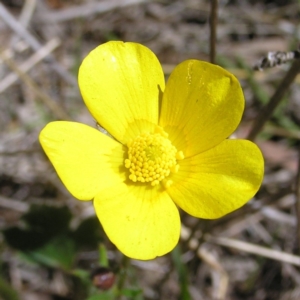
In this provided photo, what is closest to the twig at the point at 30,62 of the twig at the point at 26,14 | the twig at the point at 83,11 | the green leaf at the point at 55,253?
the twig at the point at 26,14

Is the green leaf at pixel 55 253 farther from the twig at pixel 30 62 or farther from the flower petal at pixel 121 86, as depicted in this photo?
the twig at pixel 30 62

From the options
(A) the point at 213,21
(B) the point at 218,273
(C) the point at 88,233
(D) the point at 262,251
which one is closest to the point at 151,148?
(A) the point at 213,21

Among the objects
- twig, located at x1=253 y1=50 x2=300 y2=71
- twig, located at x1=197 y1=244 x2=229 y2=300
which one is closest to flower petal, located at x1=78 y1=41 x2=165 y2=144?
twig, located at x1=253 y1=50 x2=300 y2=71

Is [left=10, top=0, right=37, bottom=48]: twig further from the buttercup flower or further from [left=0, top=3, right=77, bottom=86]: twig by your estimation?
the buttercup flower

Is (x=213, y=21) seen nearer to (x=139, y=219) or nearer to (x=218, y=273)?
(x=139, y=219)

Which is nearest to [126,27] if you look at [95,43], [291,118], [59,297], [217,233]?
[95,43]

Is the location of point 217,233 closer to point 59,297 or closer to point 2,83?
point 59,297

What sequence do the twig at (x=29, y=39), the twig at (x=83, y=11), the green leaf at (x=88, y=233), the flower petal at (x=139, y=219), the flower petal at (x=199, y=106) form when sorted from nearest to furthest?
1. the flower petal at (x=139, y=219)
2. the flower petal at (x=199, y=106)
3. the green leaf at (x=88, y=233)
4. the twig at (x=29, y=39)
5. the twig at (x=83, y=11)
